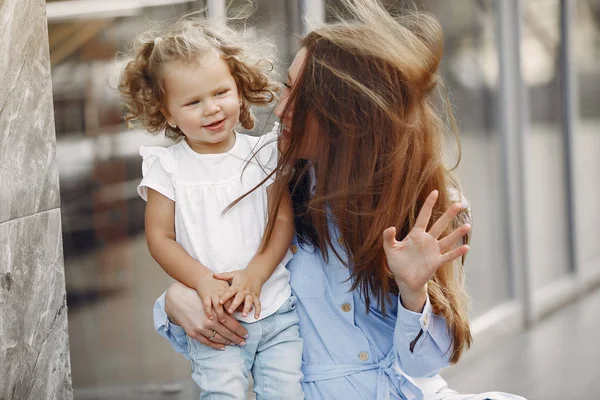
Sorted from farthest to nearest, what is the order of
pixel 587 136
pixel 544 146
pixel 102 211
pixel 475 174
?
pixel 587 136 → pixel 544 146 → pixel 475 174 → pixel 102 211

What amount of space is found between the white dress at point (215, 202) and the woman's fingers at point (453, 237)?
37 cm

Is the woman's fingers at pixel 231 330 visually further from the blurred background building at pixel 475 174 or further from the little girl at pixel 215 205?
the blurred background building at pixel 475 174

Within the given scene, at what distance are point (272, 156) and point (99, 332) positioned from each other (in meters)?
1.13

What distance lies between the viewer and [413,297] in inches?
69.5

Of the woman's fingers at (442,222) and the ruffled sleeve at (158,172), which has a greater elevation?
the ruffled sleeve at (158,172)

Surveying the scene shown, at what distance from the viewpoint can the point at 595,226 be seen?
20.2 feet

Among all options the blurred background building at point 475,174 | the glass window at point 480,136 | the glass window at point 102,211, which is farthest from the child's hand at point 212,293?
the glass window at point 480,136

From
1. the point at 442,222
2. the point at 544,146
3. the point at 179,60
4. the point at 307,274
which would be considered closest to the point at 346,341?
the point at 307,274

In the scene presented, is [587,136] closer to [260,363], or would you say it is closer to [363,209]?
[363,209]

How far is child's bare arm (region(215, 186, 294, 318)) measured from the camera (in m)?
1.74

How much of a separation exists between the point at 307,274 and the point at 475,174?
310 centimetres

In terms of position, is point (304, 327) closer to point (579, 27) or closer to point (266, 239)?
point (266, 239)

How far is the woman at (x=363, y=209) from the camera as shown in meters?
1.79

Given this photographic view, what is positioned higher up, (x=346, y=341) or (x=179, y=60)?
(x=179, y=60)
